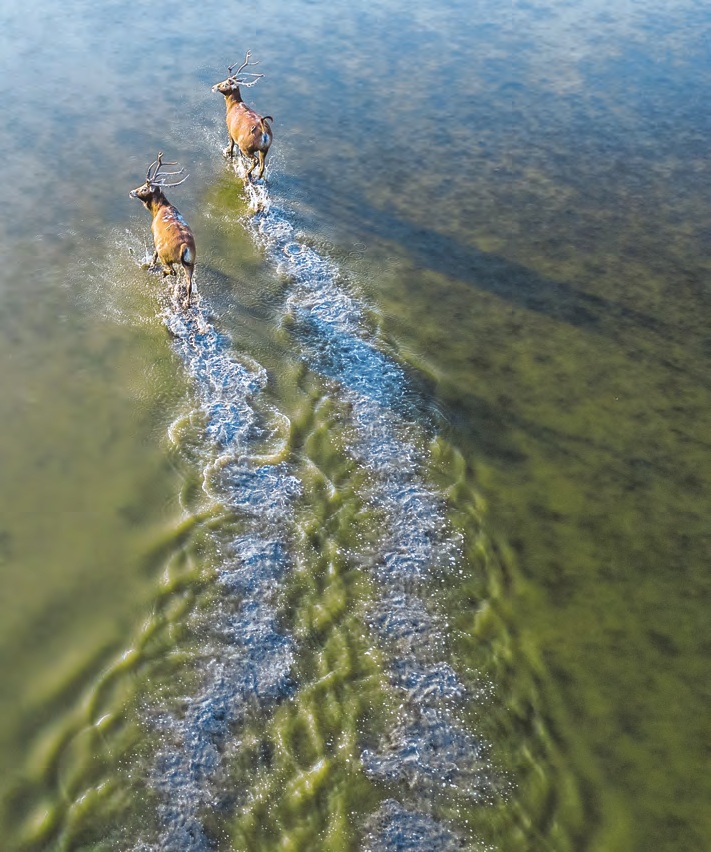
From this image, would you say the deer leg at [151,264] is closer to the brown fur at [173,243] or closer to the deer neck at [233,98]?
the brown fur at [173,243]

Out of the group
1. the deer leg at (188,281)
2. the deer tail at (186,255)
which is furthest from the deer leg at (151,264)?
the deer tail at (186,255)

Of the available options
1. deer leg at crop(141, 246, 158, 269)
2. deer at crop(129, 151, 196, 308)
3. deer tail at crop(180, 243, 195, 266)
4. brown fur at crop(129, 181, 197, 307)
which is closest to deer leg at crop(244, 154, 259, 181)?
deer at crop(129, 151, 196, 308)

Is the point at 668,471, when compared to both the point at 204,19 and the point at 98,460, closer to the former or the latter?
the point at 98,460

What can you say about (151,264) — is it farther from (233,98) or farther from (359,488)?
(359,488)

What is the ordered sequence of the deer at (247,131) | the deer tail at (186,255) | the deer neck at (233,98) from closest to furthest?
the deer tail at (186,255)
the deer at (247,131)
the deer neck at (233,98)

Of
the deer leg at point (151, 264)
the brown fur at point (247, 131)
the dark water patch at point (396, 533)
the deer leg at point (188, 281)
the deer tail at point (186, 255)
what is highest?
the brown fur at point (247, 131)

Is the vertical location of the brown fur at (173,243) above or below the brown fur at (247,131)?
below

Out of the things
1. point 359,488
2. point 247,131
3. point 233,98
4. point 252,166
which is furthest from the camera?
point 233,98

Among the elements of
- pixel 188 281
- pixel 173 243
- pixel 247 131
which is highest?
pixel 247 131

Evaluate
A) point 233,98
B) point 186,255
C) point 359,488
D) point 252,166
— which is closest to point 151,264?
point 186,255
